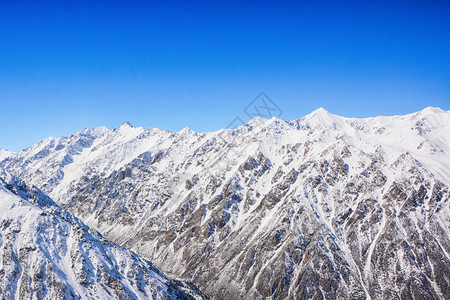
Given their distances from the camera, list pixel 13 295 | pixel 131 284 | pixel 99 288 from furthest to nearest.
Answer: pixel 131 284 → pixel 99 288 → pixel 13 295

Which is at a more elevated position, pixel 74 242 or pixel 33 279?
pixel 74 242

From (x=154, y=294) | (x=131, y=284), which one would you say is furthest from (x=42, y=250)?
(x=154, y=294)

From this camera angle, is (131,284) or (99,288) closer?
(99,288)

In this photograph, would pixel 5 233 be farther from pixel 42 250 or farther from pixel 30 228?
pixel 42 250

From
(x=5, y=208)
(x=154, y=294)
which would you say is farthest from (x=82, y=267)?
(x=5, y=208)

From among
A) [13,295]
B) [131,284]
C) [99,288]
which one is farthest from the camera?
[131,284]

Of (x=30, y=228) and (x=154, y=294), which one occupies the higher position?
(x=30, y=228)

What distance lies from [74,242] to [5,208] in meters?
46.7

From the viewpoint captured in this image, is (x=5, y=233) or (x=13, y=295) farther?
(x=5, y=233)

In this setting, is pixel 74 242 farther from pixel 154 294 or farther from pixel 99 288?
pixel 154 294

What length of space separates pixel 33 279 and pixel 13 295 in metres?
10.9

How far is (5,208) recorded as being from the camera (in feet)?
631

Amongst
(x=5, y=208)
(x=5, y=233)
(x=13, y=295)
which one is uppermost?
(x=5, y=208)

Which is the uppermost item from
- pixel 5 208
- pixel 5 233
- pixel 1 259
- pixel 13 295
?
pixel 5 208
